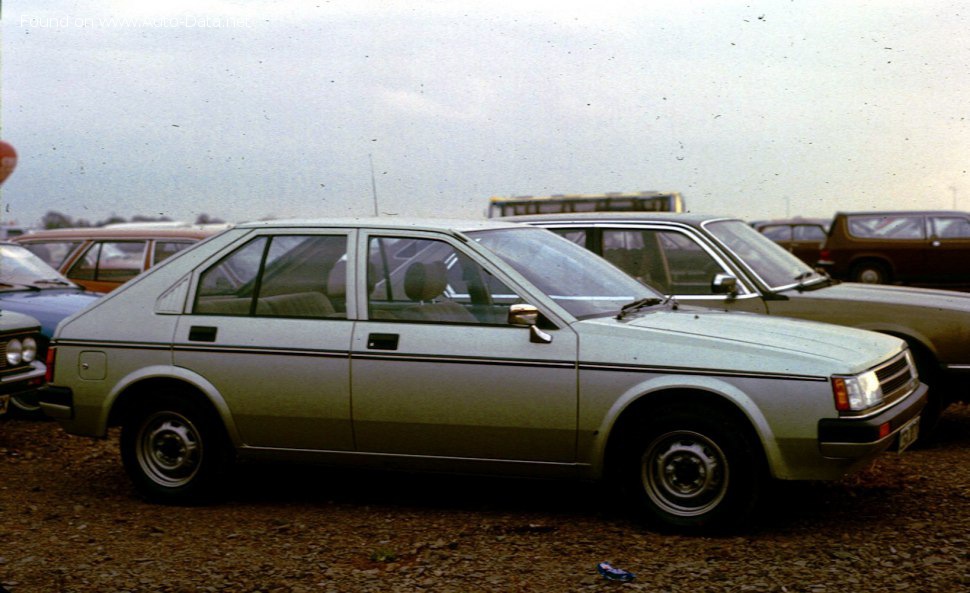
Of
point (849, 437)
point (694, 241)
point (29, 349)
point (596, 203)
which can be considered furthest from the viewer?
point (596, 203)

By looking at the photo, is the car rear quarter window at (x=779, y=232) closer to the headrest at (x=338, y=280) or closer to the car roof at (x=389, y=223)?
the car roof at (x=389, y=223)

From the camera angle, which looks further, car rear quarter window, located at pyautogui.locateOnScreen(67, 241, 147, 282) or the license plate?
car rear quarter window, located at pyautogui.locateOnScreen(67, 241, 147, 282)

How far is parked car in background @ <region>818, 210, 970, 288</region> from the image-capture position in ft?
80.7

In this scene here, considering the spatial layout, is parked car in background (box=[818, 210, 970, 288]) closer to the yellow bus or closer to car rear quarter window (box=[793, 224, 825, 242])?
car rear quarter window (box=[793, 224, 825, 242])

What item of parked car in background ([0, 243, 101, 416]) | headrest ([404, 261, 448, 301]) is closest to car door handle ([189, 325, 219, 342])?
headrest ([404, 261, 448, 301])

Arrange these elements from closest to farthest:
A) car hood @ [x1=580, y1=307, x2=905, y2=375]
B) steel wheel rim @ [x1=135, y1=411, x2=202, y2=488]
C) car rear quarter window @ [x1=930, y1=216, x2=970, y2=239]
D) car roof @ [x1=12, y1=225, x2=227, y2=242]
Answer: car hood @ [x1=580, y1=307, x2=905, y2=375] < steel wheel rim @ [x1=135, y1=411, x2=202, y2=488] < car roof @ [x1=12, y1=225, x2=227, y2=242] < car rear quarter window @ [x1=930, y1=216, x2=970, y2=239]

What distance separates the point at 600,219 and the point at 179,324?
134 inches

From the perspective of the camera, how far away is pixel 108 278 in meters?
12.0

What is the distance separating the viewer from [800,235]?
31.2 m

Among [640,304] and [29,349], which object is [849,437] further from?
[29,349]

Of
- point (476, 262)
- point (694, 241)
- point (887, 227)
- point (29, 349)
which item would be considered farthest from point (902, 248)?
point (476, 262)

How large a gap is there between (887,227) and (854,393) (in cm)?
2092

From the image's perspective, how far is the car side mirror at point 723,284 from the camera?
7965mm

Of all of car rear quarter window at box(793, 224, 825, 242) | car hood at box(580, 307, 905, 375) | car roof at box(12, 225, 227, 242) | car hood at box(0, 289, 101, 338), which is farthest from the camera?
car rear quarter window at box(793, 224, 825, 242)
